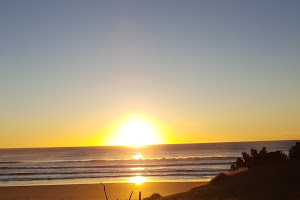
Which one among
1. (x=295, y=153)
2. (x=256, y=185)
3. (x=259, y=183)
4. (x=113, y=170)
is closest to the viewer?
(x=256, y=185)

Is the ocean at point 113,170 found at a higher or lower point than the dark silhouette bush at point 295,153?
higher

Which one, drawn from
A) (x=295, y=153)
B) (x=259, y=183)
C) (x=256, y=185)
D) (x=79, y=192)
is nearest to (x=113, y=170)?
(x=79, y=192)

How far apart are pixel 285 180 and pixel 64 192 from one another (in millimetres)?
22216

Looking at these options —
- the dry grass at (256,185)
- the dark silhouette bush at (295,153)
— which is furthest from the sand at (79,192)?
the dry grass at (256,185)

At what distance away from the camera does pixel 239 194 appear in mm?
15531

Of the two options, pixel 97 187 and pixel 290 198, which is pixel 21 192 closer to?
Answer: pixel 97 187

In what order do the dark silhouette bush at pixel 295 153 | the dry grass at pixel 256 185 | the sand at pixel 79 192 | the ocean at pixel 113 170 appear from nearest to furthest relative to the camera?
the dry grass at pixel 256 185
the dark silhouette bush at pixel 295 153
the sand at pixel 79 192
the ocean at pixel 113 170

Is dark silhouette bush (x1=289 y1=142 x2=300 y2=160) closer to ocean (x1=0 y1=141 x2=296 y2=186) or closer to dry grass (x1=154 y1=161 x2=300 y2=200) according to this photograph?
dry grass (x1=154 y1=161 x2=300 y2=200)

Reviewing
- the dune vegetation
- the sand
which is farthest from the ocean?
the dune vegetation

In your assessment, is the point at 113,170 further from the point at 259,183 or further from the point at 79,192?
the point at 259,183

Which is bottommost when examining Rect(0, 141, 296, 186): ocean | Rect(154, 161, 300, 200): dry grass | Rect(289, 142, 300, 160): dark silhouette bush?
Rect(154, 161, 300, 200): dry grass

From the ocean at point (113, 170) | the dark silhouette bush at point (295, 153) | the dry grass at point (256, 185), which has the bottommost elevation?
the dry grass at point (256, 185)

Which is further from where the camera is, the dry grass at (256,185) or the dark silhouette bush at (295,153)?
the dark silhouette bush at (295,153)

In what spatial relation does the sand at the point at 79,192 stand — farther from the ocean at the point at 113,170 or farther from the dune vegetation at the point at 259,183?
the dune vegetation at the point at 259,183
